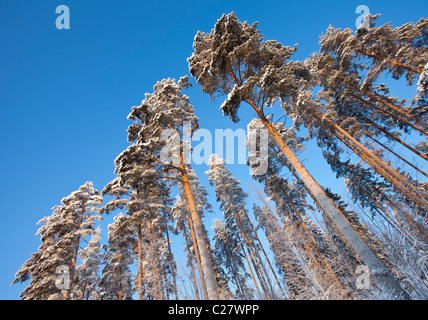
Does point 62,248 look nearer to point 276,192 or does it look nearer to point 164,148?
point 164,148

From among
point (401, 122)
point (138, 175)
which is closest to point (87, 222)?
point (138, 175)

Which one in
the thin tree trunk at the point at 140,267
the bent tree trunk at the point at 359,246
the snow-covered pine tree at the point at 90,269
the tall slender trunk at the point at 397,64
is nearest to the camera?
the bent tree trunk at the point at 359,246

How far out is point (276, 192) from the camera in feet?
57.7

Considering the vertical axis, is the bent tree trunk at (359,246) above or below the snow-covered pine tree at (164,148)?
below

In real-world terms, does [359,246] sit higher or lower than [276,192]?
lower

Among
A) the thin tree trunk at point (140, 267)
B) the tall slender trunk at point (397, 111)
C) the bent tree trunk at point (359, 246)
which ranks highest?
the tall slender trunk at point (397, 111)

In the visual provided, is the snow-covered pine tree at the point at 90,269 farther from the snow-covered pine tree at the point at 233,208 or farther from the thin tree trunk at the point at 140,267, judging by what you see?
the snow-covered pine tree at the point at 233,208

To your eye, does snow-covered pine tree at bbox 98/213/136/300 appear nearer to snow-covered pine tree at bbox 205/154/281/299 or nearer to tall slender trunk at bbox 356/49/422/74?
snow-covered pine tree at bbox 205/154/281/299

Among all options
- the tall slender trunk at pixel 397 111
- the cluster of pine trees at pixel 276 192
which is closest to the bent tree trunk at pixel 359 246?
the cluster of pine trees at pixel 276 192

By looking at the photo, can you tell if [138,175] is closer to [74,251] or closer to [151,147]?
[151,147]

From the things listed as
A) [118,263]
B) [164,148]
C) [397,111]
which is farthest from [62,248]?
[397,111]

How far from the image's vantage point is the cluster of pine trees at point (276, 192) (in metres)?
6.81

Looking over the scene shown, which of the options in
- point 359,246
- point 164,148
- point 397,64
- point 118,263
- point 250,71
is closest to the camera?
point 359,246
